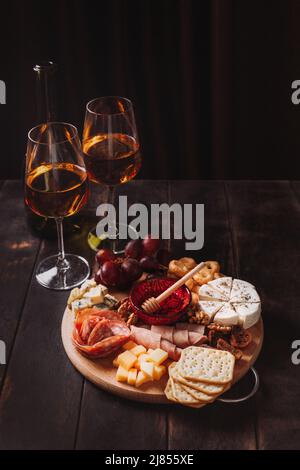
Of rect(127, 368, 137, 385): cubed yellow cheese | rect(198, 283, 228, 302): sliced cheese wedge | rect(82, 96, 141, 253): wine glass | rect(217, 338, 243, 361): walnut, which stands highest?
rect(82, 96, 141, 253): wine glass

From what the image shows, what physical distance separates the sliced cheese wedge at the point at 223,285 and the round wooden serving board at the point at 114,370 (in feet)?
0.33

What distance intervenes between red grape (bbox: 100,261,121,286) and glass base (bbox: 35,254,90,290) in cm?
10

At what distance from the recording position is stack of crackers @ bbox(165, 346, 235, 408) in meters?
1.29

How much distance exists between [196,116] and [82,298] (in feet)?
3.97

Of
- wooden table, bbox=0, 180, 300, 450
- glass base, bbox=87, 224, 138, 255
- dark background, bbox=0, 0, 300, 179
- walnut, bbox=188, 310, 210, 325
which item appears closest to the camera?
wooden table, bbox=0, 180, 300, 450

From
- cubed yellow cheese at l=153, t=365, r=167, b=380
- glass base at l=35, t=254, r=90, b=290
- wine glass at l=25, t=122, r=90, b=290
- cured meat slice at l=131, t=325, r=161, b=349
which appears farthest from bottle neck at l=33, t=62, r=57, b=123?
cubed yellow cheese at l=153, t=365, r=167, b=380

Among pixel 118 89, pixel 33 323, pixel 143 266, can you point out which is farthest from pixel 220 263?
pixel 118 89

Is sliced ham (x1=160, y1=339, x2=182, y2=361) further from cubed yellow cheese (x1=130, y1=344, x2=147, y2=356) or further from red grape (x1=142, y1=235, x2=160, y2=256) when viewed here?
red grape (x1=142, y1=235, x2=160, y2=256)

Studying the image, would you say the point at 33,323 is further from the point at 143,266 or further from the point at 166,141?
the point at 166,141

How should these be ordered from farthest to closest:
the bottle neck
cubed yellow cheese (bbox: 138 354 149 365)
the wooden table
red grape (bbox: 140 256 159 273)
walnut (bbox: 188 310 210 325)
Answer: red grape (bbox: 140 256 159 273)
the bottle neck
walnut (bbox: 188 310 210 325)
cubed yellow cheese (bbox: 138 354 149 365)
the wooden table

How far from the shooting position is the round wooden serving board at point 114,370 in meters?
1.33

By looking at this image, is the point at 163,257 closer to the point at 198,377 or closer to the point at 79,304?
the point at 79,304

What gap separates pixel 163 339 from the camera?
4.69 feet

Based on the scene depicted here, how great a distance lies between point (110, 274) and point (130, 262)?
61 millimetres
